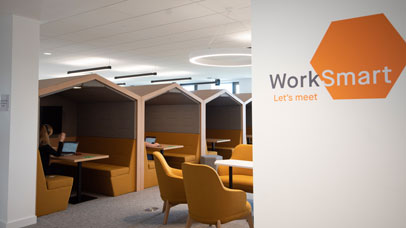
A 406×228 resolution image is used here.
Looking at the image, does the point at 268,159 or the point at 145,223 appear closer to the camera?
the point at 268,159

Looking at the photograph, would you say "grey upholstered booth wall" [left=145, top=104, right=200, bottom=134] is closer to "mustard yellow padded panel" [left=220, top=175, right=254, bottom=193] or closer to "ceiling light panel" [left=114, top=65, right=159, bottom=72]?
"mustard yellow padded panel" [left=220, top=175, right=254, bottom=193]

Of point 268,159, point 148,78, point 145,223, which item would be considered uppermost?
point 148,78

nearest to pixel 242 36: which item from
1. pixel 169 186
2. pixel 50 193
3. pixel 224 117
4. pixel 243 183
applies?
pixel 224 117

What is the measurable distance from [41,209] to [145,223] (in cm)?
153

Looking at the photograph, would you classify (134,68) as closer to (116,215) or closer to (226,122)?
(226,122)

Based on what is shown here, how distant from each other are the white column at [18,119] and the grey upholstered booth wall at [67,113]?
3045 millimetres

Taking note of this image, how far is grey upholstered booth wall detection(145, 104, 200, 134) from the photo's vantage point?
7.58 metres

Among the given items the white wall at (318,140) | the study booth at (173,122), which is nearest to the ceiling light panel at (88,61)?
the study booth at (173,122)

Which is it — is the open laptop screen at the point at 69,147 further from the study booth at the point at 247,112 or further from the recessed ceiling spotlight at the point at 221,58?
the study booth at the point at 247,112

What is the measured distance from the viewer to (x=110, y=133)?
6473 millimetres

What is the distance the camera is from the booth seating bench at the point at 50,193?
4.42 metres

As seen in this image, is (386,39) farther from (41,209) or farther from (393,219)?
(41,209)

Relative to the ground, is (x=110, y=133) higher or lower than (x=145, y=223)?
higher

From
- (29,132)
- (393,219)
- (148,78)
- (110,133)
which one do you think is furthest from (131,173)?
(148,78)
